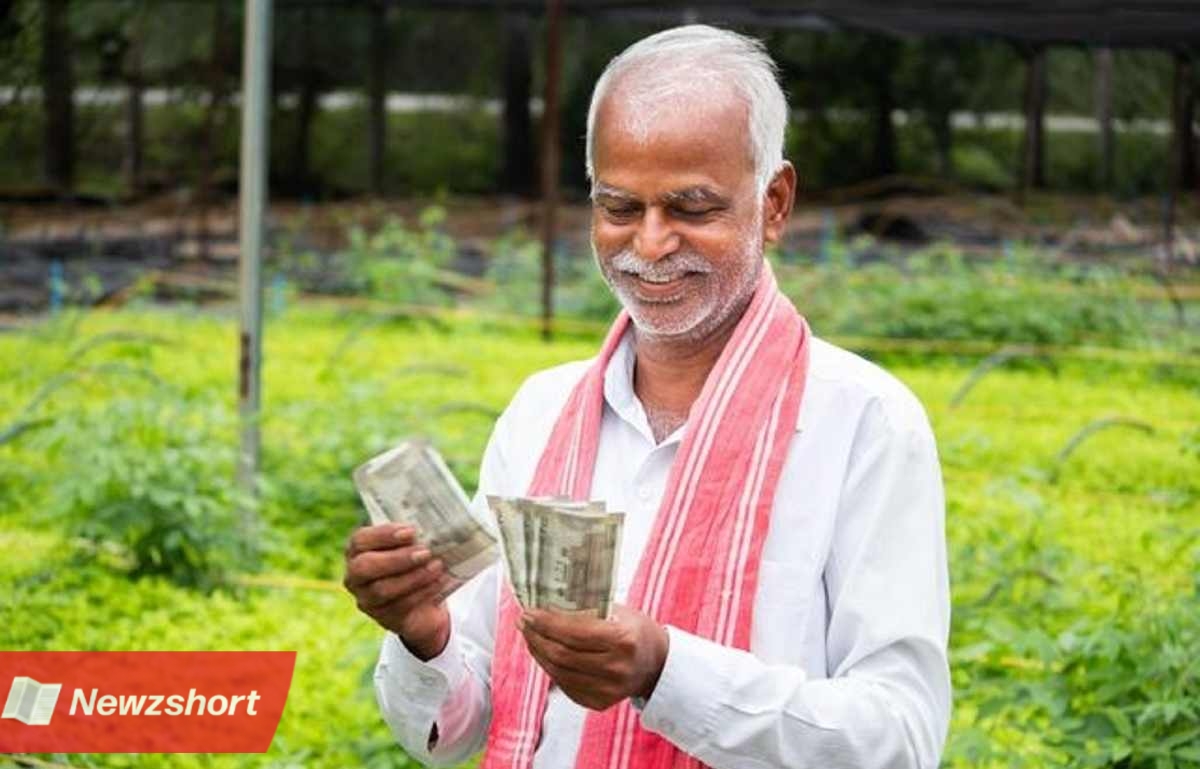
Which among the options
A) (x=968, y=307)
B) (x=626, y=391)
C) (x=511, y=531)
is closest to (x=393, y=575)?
(x=511, y=531)

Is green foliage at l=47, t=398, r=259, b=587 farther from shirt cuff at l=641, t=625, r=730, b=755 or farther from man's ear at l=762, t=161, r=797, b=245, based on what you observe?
shirt cuff at l=641, t=625, r=730, b=755

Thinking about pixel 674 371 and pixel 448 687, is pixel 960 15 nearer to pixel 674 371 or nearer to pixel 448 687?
pixel 674 371

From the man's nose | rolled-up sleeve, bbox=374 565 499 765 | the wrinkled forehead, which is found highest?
the wrinkled forehead

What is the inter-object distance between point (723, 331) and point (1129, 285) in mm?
13047

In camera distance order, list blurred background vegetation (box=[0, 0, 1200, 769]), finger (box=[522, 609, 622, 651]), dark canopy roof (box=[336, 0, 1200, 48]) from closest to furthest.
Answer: finger (box=[522, 609, 622, 651]) < blurred background vegetation (box=[0, 0, 1200, 769]) < dark canopy roof (box=[336, 0, 1200, 48])

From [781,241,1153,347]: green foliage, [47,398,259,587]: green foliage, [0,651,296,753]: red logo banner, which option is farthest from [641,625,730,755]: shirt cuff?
[781,241,1153,347]: green foliage

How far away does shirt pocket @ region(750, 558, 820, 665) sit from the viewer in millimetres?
2225

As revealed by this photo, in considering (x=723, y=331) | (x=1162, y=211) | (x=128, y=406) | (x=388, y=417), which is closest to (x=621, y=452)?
(x=723, y=331)

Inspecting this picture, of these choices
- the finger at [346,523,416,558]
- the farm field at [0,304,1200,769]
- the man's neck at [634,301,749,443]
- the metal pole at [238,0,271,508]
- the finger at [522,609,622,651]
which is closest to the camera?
the finger at [522,609,622,651]

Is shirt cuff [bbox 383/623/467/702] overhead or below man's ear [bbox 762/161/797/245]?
below

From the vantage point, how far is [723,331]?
7.82ft

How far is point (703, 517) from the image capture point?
2250mm

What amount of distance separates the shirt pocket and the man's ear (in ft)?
1.30

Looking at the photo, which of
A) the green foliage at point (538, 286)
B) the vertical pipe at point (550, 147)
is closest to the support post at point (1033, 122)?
the green foliage at point (538, 286)
